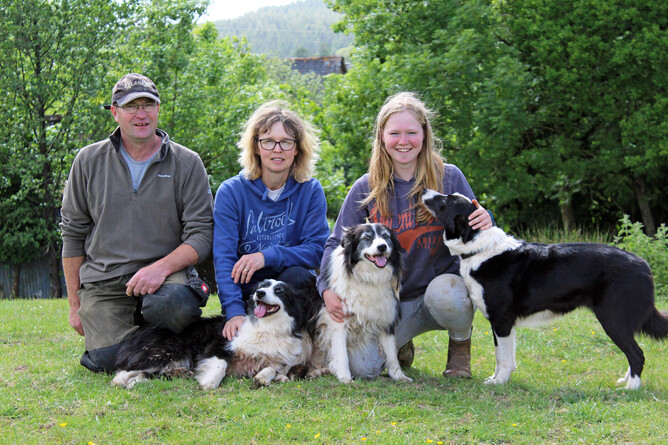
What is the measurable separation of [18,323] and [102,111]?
17.2ft

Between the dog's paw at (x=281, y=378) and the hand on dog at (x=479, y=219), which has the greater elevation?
the hand on dog at (x=479, y=219)

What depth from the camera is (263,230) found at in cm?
445

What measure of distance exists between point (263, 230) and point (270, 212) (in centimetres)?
14

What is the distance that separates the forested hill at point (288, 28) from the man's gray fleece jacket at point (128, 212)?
8419cm

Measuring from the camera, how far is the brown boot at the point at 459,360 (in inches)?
171

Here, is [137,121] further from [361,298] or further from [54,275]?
[54,275]

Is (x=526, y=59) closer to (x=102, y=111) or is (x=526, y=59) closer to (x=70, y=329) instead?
(x=102, y=111)

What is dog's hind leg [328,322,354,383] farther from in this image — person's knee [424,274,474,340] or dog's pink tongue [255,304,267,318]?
person's knee [424,274,474,340]

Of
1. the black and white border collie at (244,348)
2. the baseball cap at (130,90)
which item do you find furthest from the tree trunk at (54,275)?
the black and white border collie at (244,348)

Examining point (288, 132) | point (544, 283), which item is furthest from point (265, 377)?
point (544, 283)

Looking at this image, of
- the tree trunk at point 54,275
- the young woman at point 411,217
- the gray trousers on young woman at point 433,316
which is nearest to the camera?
the gray trousers on young woman at point 433,316

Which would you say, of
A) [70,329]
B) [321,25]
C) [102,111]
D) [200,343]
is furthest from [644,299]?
[321,25]

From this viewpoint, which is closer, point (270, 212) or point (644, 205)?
point (270, 212)

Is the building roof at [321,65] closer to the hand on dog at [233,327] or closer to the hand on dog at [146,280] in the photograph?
the hand on dog at [146,280]
